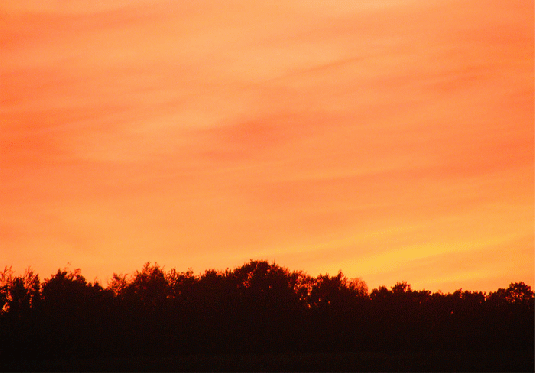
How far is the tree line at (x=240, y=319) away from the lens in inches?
3494

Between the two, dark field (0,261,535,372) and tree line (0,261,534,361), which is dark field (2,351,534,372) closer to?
dark field (0,261,535,372)

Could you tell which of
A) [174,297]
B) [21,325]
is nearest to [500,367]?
[174,297]

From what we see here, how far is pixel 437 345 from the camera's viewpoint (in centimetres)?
8850

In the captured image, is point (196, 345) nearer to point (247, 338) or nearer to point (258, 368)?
point (247, 338)

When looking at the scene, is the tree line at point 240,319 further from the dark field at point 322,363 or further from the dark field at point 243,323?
the dark field at point 322,363

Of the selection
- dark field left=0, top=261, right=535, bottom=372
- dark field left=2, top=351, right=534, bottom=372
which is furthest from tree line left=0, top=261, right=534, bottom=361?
dark field left=2, top=351, right=534, bottom=372

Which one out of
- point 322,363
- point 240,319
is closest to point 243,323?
point 240,319

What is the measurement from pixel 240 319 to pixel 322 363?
20400mm

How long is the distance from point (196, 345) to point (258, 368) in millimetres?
19611

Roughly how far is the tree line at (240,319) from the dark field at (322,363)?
6.46 m

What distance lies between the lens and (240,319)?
93.3 metres

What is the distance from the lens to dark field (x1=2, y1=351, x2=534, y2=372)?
69.7 metres

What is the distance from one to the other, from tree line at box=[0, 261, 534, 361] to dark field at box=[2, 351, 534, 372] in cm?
646

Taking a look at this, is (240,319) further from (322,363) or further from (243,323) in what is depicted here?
(322,363)
